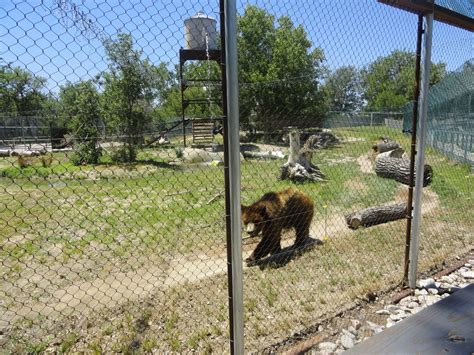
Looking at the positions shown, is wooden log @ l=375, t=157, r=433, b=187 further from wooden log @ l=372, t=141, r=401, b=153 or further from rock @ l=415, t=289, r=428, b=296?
rock @ l=415, t=289, r=428, b=296

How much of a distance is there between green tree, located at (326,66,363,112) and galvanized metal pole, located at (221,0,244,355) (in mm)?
1778

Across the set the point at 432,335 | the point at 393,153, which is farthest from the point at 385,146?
the point at 432,335

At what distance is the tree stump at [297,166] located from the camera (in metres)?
9.91

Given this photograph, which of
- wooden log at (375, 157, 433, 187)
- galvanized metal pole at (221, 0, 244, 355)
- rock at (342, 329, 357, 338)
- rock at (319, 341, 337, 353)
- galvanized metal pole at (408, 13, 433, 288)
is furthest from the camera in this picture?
wooden log at (375, 157, 433, 187)

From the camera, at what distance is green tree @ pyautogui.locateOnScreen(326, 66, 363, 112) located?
11.5 feet

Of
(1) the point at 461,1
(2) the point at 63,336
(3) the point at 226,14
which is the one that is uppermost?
(1) the point at 461,1

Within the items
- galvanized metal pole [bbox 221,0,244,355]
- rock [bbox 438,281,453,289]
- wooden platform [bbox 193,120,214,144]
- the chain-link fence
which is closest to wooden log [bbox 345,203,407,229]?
the chain-link fence

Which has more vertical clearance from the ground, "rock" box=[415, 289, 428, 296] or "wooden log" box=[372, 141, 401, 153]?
"wooden log" box=[372, 141, 401, 153]

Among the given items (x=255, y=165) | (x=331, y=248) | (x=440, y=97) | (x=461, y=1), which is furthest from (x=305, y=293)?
(x=440, y=97)

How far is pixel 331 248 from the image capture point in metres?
4.93

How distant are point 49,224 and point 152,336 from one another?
4.81 m

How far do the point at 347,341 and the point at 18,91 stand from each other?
2790 mm

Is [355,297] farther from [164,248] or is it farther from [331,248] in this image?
[164,248]

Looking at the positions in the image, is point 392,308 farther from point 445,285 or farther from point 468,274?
point 468,274
